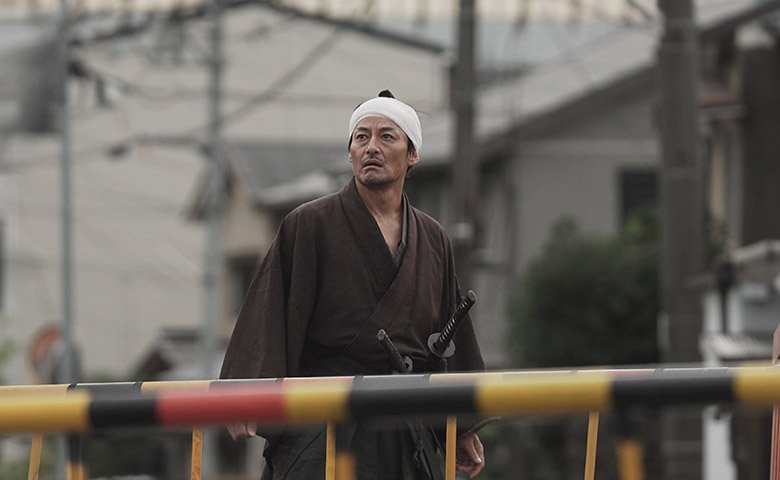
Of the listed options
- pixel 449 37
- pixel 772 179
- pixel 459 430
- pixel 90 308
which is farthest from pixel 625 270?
pixel 90 308

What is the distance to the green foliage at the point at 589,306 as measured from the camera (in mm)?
25203

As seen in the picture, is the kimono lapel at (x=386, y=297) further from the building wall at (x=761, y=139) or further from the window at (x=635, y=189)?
the window at (x=635, y=189)

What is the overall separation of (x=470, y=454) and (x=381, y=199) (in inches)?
34.0

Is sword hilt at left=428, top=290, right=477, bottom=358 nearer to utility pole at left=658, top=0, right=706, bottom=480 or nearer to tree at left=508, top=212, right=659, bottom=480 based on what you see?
A: utility pole at left=658, top=0, right=706, bottom=480

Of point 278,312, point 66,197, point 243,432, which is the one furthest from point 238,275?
point 243,432

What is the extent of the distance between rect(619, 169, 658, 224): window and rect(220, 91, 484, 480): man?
2479cm

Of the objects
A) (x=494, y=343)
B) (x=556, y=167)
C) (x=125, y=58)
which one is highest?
(x=125, y=58)

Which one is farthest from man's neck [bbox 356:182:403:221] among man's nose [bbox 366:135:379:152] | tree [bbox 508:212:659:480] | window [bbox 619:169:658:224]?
window [bbox 619:169:658:224]

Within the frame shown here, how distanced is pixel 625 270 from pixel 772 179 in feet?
11.6

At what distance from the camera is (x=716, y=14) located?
27.9m

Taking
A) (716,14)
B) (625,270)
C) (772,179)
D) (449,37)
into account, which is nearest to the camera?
(772,179)

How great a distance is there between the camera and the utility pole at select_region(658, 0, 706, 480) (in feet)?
44.5

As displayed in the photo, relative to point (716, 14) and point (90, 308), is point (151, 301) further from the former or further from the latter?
point (716, 14)

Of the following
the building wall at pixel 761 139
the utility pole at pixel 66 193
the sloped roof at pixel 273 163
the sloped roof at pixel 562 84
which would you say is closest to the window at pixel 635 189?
the sloped roof at pixel 562 84
